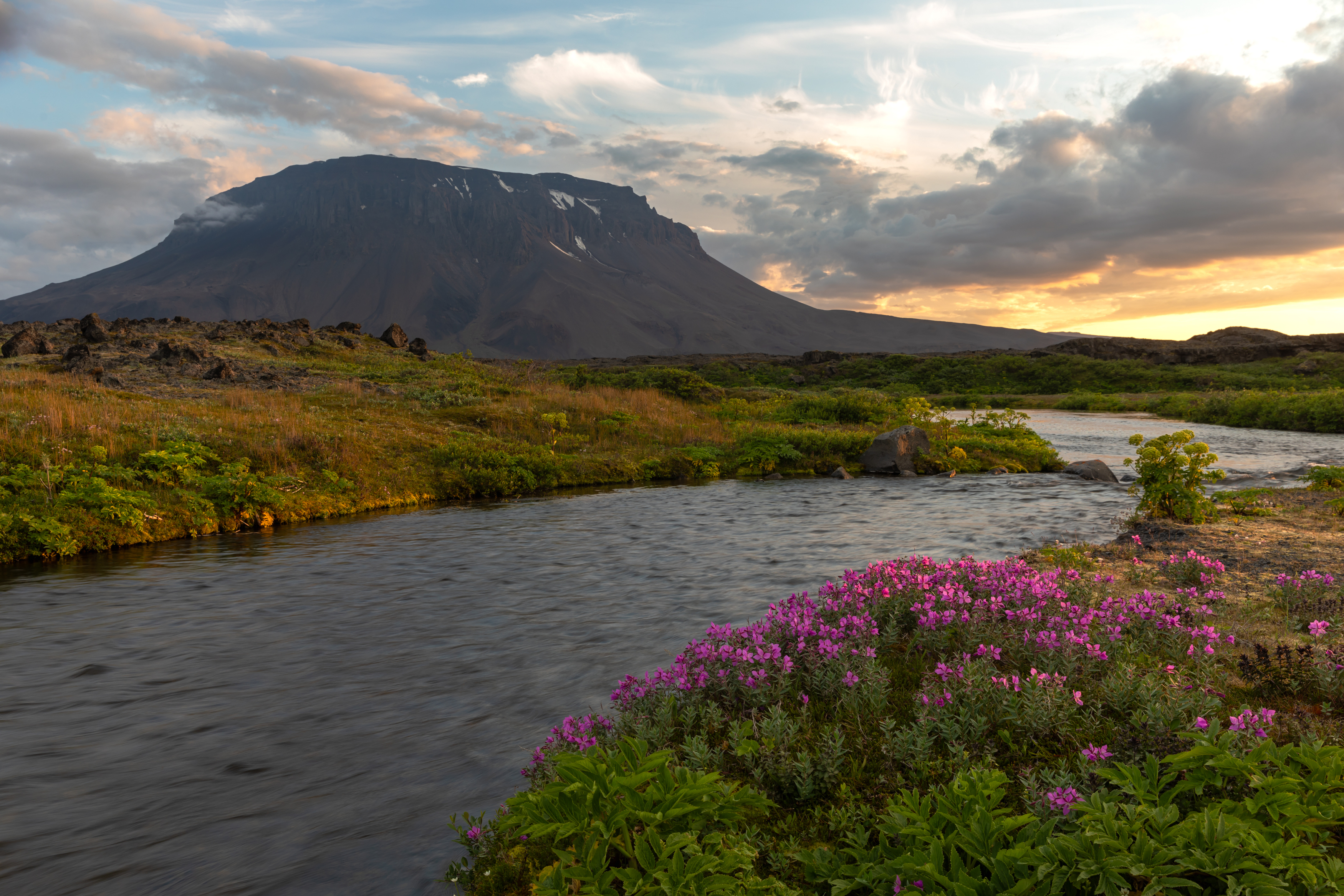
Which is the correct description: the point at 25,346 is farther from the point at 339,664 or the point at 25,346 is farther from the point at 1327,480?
the point at 1327,480

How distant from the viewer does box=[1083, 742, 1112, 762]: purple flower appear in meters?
3.71

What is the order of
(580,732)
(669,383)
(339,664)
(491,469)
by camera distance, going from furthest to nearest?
(669,383)
(491,469)
(339,664)
(580,732)

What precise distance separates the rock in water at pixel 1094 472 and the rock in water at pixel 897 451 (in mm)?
4693

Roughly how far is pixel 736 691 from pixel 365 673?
477 cm

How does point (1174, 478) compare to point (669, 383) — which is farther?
point (669, 383)

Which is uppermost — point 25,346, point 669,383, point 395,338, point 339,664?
point 395,338

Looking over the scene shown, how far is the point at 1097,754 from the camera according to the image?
378 centimetres

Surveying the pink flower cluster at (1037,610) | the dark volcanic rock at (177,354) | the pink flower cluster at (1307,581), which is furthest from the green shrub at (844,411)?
the dark volcanic rock at (177,354)

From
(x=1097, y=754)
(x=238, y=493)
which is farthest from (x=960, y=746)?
(x=238, y=493)

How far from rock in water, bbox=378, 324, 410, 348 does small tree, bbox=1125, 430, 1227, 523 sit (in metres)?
54.5

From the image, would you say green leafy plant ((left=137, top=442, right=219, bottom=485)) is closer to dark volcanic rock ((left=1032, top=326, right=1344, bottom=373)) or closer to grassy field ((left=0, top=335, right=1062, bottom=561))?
grassy field ((left=0, top=335, right=1062, bottom=561))

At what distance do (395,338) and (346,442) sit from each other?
41705 millimetres

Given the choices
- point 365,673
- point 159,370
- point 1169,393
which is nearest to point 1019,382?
point 1169,393

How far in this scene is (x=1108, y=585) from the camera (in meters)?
8.65
